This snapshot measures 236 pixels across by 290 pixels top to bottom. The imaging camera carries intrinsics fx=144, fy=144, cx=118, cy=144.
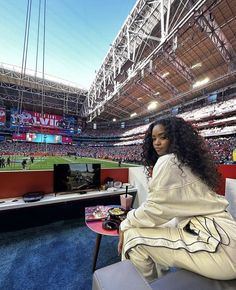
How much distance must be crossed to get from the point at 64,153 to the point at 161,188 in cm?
2927

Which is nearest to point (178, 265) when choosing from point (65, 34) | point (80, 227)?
point (80, 227)

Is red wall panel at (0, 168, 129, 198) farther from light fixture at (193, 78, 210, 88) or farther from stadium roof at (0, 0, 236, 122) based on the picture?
light fixture at (193, 78, 210, 88)

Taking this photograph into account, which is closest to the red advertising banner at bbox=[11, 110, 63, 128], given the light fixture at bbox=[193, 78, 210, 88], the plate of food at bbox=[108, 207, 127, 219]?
the light fixture at bbox=[193, 78, 210, 88]

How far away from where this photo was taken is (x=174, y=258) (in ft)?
2.53

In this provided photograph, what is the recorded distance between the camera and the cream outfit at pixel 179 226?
2.33 feet

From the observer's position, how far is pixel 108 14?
4.15 m

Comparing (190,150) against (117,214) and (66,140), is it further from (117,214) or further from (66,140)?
(66,140)

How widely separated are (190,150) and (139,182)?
226cm

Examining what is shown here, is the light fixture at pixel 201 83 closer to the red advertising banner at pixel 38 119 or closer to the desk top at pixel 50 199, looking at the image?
the desk top at pixel 50 199

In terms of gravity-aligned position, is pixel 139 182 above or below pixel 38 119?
below

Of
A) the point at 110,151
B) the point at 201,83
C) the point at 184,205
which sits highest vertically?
the point at 201,83

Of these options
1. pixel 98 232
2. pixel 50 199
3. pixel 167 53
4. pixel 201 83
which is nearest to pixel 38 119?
pixel 167 53

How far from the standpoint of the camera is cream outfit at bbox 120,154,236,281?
711 mm

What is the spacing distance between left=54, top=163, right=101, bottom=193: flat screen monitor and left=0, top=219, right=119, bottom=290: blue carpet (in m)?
0.69
